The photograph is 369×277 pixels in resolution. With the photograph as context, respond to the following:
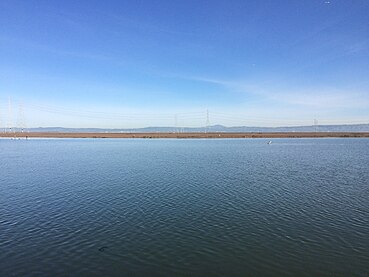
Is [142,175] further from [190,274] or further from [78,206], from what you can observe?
[190,274]

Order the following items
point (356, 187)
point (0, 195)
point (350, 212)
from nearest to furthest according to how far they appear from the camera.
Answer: point (350, 212) → point (0, 195) → point (356, 187)

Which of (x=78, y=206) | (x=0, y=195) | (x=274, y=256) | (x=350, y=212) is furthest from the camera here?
(x=0, y=195)

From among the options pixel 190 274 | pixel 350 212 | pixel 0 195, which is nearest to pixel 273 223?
pixel 350 212

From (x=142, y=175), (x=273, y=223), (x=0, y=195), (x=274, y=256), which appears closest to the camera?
(x=274, y=256)

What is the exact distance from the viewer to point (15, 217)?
21.2 meters

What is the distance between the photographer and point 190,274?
13172 millimetres

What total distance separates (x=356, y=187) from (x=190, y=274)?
2580 cm

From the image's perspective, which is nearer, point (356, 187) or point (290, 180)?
point (356, 187)

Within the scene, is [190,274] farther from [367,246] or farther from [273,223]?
[367,246]

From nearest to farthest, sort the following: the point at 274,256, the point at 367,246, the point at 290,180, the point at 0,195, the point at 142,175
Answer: the point at 274,256
the point at 367,246
the point at 0,195
the point at 290,180
the point at 142,175

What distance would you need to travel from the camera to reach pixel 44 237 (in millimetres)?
17359

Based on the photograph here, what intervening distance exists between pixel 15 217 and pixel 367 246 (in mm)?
24049

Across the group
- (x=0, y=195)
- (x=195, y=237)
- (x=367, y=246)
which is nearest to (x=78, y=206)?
(x=0, y=195)

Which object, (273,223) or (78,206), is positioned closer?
(273,223)
